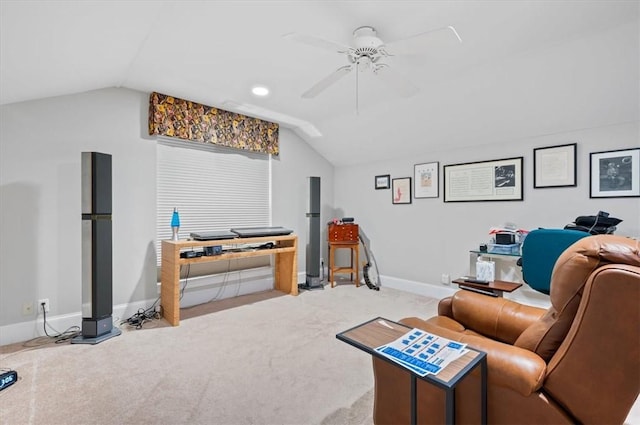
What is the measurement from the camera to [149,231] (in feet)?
10.8

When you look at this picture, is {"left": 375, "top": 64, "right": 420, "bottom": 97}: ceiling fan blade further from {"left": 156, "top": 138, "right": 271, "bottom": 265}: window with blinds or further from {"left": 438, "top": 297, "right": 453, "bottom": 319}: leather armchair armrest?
{"left": 156, "top": 138, "right": 271, "bottom": 265}: window with blinds

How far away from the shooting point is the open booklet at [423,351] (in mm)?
945

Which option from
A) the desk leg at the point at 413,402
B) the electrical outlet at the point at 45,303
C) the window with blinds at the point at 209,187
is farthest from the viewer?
the window with blinds at the point at 209,187

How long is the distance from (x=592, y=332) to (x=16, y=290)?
382cm

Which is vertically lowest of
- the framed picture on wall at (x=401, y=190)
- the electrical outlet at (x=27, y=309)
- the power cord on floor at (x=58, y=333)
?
the power cord on floor at (x=58, y=333)

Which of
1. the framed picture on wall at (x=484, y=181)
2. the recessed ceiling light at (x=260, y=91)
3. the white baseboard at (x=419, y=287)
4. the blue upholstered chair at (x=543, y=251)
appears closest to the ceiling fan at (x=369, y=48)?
the recessed ceiling light at (x=260, y=91)

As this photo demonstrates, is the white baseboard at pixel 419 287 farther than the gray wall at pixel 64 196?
Yes

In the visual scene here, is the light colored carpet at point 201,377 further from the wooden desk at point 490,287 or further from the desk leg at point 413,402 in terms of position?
the wooden desk at point 490,287

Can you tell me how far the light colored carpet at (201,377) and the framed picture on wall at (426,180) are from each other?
195cm

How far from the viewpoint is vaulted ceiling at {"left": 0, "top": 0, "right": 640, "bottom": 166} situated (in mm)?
1834

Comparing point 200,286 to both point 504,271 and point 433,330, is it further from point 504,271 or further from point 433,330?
point 504,271

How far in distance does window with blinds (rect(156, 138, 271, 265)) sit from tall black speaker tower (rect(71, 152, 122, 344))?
738 millimetres

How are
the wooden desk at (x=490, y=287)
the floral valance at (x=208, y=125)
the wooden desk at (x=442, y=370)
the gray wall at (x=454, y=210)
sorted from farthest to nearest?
1. the floral valance at (x=208, y=125)
2. the gray wall at (x=454, y=210)
3. the wooden desk at (x=490, y=287)
4. the wooden desk at (x=442, y=370)

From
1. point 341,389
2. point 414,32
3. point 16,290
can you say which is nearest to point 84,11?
point 414,32
